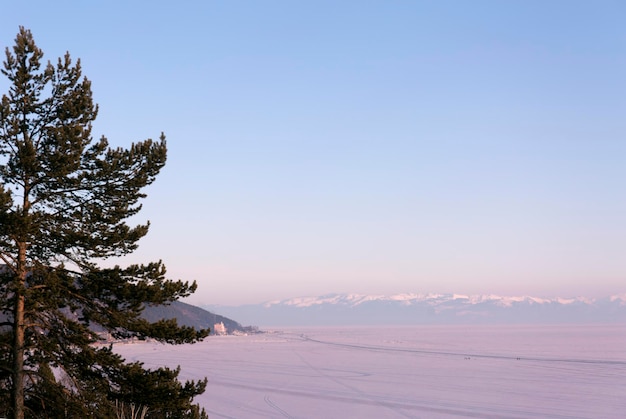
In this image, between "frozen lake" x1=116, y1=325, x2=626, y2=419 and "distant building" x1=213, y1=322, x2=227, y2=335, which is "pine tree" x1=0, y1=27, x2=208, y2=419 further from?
"distant building" x1=213, y1=322, x2=227, y2=335

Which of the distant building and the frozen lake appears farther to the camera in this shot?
the distant building

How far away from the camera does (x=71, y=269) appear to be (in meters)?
15.5

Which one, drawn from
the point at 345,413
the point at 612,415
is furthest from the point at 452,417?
the point at 612,415

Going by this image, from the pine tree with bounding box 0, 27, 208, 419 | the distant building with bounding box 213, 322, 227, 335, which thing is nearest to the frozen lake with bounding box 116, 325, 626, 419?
the pine tree with bounding box 0, 27, 208, 419

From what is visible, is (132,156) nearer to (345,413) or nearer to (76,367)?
(76,367)

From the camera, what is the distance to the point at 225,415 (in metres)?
34.7

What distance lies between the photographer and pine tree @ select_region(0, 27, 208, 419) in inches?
559

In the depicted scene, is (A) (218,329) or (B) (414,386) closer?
(B) (414,386)

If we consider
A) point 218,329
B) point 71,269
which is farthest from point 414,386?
point 218,329

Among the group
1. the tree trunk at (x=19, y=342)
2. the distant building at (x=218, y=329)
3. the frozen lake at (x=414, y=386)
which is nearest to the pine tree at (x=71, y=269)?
the tree trunk at (x=19, y=342)

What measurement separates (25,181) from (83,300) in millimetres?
2742

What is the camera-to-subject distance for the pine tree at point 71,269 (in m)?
14.2

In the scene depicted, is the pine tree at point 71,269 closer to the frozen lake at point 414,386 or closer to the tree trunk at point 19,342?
the tree trunk at point 19,342

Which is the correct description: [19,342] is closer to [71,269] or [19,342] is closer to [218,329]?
[71,269]
